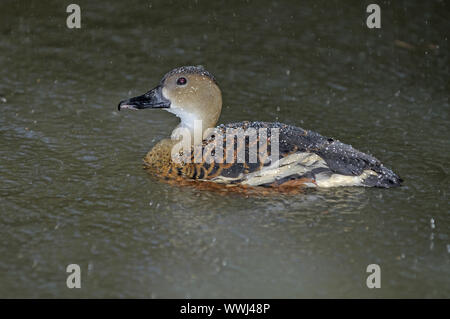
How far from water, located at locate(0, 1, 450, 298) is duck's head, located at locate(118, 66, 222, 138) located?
1.65 ft

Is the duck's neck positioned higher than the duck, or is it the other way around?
the duck's neck

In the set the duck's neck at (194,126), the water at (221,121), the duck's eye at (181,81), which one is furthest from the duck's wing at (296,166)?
the duck's eye at (181,81)

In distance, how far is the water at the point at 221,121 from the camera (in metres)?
4.59

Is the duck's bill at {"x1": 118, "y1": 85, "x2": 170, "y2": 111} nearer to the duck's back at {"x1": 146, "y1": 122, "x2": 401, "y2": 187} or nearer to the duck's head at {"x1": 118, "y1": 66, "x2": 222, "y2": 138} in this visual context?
the duck's head at {"x1": 118, "y1": 66, "x2": 222, "y2": 138}

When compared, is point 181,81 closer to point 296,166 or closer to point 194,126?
point 194,126

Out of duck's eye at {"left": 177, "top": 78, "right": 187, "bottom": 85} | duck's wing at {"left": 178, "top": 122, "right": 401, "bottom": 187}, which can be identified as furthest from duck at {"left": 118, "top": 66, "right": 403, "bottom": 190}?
duck's eye at {"left": 177, "top": 78, "right": 187, "bottom": 85}

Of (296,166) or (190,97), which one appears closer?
(296,166)

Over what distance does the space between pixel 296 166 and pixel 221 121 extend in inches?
63.4

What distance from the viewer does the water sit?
4594 mm

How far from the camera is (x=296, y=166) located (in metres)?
5.56

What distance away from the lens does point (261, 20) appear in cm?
927

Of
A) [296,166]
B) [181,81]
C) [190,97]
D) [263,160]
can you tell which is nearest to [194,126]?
[190,97]

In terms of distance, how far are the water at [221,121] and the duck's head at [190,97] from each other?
0.50m
